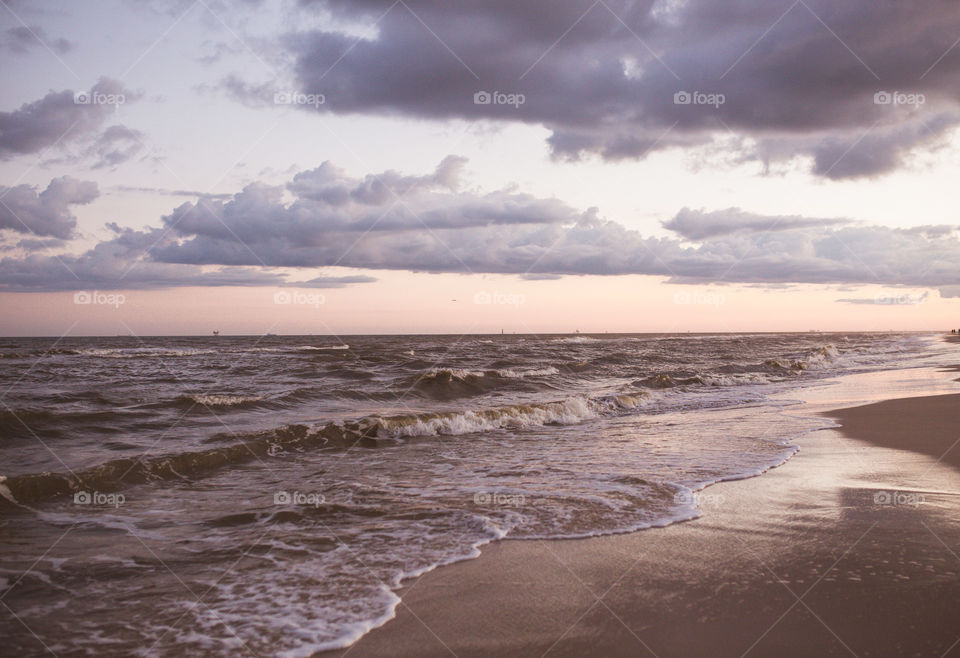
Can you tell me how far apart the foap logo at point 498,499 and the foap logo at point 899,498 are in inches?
147

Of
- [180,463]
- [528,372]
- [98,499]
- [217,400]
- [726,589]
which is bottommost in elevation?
[726,589]

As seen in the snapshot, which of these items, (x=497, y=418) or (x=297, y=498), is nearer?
(x=297, y=498)

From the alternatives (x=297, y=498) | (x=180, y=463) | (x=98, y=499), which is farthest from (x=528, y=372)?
(x=98, y=499)

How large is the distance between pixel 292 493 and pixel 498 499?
8.71ft

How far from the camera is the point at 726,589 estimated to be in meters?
4.35

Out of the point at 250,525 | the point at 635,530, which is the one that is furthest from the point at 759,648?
the point at 250,525

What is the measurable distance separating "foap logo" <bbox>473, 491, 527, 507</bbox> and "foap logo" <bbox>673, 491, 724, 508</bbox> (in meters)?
1.74

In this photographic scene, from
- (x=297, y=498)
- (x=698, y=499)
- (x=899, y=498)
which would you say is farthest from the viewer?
(x=297, y=498)

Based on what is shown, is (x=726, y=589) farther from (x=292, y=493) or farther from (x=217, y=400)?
(x=217, y=400)

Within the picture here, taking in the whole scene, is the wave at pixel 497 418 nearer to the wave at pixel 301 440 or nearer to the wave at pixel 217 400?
the wave at pixel 301 440

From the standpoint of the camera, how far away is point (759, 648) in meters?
3.55

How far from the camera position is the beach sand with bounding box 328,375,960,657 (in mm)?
3637

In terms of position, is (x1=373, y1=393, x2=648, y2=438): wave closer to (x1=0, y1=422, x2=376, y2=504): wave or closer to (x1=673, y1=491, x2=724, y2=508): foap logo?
(x1=0, y1=422, x2=376, y2=504): wave

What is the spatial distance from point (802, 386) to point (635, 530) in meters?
19.4
